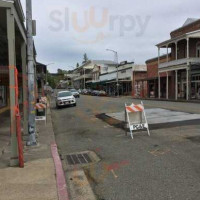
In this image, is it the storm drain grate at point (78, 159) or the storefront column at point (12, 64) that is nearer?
the storefront column at point (12, 64)

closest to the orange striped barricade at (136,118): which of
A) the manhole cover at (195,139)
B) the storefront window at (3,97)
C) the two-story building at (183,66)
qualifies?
the manhole cover at (195,139)

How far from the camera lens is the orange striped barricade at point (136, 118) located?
10742mm

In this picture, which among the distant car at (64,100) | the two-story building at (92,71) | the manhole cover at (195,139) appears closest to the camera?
the manhole cover at (195,139)

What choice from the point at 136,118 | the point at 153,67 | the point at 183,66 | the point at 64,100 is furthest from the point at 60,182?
the point at 153,67

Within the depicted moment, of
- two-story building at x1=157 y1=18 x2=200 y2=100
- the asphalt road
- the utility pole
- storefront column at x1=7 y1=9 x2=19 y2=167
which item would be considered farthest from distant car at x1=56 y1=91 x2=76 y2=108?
storefront column at x1=7 y1=9 x2=19 y2=167

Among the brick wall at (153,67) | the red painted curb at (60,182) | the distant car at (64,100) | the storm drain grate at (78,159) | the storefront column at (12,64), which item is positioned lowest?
the storm drain grate at (78,159)

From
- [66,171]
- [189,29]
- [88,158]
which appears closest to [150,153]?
[88,158]

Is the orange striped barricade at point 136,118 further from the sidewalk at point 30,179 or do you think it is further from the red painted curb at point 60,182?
the red painted curb at point 60,182

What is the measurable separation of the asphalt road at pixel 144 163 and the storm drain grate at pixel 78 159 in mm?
382

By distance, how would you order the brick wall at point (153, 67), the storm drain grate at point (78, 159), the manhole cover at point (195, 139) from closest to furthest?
the storm drain grate at point (78, 159) < the manhole cover at point (195, 139) < the brick wall at point (153, 67)

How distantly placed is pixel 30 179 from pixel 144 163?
8.56ft

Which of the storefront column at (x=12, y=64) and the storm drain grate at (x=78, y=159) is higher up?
the storefront column at (x=12, y=64)

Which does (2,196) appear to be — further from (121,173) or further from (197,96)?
(197,96)

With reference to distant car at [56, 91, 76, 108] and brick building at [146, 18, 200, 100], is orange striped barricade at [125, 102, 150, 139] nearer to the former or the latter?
distant car at [56, 91, 76, 108]
